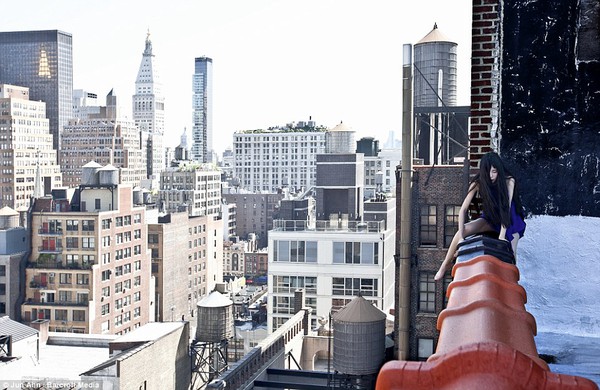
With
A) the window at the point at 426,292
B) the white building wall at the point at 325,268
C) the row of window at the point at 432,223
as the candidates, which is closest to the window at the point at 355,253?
the white building wall at the point at 325,268

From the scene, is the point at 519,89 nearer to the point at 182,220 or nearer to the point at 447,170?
the point at 447,170

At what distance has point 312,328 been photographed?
45.0m

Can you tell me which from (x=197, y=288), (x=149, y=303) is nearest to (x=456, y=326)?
(x=149, y=303)

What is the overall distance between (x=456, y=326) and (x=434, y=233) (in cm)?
2548

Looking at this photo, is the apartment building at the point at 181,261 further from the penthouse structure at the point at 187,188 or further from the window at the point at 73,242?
the penthouse structure at the point at 187,188

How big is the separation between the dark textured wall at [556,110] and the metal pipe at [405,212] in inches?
635

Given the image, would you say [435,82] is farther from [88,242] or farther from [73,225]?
[73,225]

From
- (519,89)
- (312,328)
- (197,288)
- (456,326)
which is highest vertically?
(519,89)

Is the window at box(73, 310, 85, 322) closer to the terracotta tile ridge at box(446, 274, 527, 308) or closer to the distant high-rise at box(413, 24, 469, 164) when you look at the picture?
the distant high-rise at box(413, 24, 469, 164)

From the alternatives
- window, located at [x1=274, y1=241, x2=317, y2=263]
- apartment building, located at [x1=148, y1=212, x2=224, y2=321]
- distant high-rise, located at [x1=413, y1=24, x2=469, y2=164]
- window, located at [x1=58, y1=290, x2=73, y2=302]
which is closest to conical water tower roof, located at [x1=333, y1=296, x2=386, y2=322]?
distant high-rise, located at [x1=413, y1=24, x2=469, y2=164]

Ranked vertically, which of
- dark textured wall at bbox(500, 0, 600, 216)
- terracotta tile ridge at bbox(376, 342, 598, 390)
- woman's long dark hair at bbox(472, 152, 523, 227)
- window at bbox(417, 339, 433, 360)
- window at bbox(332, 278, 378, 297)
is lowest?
window at bbox(332, 278, 378, 297)

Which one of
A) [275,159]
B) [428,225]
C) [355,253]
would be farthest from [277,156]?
[428,225]

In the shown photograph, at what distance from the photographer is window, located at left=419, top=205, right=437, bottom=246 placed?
2819cm

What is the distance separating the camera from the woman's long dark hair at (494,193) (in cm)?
600
